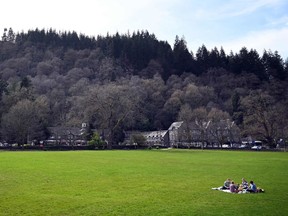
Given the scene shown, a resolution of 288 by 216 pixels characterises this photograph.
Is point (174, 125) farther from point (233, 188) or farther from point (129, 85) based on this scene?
point (233, 188)

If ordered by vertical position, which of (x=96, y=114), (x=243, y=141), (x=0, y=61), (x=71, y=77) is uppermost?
(x=0, y=61)

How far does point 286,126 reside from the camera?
93.6 meters

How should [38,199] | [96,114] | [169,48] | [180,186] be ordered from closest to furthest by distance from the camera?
[38,199], [180,186], [96,114], [169,48]

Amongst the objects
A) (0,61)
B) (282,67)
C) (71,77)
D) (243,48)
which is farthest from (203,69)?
(0,61)

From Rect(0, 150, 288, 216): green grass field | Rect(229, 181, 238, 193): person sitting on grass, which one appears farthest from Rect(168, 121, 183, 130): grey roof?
Rect(229, 181, 238, 193): person sitting on grass

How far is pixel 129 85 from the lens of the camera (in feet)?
396

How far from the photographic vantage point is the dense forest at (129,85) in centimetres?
8875

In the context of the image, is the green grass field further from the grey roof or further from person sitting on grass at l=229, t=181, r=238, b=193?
the grey roof

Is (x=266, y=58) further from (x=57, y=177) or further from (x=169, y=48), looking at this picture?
(x=57, y=177)

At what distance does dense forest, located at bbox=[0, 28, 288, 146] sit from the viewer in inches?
A: 3494

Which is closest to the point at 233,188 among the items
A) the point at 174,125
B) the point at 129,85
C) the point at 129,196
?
the point at 129,196

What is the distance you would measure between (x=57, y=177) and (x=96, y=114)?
66.9 m

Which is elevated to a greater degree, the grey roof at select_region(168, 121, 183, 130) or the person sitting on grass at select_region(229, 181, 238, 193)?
the grey roof at select_region(168, 121, 183, 130)

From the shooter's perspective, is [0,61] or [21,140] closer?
[21,140]
